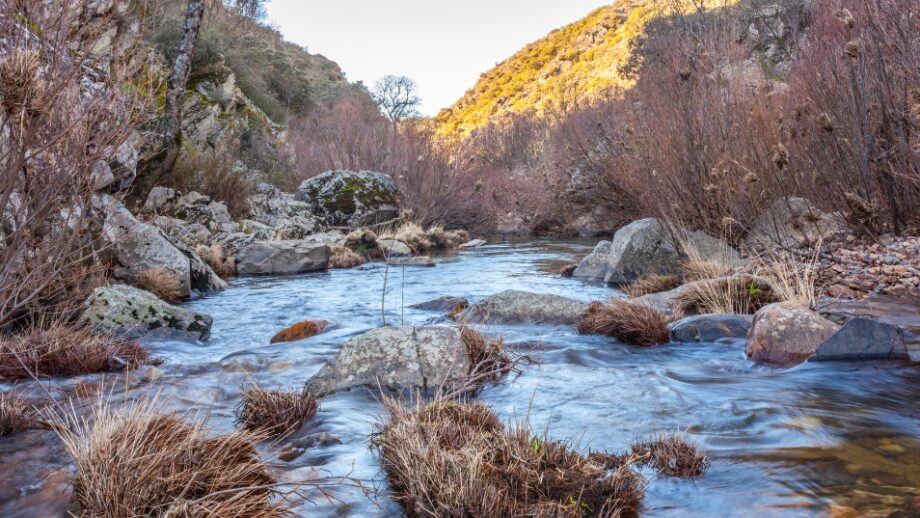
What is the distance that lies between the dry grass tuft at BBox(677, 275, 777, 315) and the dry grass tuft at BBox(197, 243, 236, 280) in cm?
846

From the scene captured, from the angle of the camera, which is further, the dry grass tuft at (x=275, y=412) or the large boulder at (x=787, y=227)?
the large boulder at (x=787, y=227)

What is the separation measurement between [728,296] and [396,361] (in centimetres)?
377

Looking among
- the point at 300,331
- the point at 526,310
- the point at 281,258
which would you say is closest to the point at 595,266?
the point at 526,310

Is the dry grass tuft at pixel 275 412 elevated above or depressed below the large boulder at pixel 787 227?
below

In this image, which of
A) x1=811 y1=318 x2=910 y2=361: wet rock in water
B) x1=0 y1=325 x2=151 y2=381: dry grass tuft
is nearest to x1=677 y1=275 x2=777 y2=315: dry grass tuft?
x1=811 y1=318 x2=910 y2=361: wet rock in water

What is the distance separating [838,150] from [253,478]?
8.25 m

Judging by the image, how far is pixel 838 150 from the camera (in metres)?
8.11

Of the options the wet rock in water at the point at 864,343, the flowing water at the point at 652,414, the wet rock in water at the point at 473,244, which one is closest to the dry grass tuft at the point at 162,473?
the flowing water at the point at 652,414

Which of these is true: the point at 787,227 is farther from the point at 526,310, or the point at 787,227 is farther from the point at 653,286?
the point at 526,310

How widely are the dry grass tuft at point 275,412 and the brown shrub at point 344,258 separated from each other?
1007 cm

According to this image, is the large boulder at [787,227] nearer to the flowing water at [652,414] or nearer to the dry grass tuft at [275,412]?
the flowing water at [652,414]

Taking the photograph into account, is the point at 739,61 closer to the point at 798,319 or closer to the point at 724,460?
the point at 798,319

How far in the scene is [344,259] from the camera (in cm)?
1393

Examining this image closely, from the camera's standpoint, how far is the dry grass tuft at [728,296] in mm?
6480
